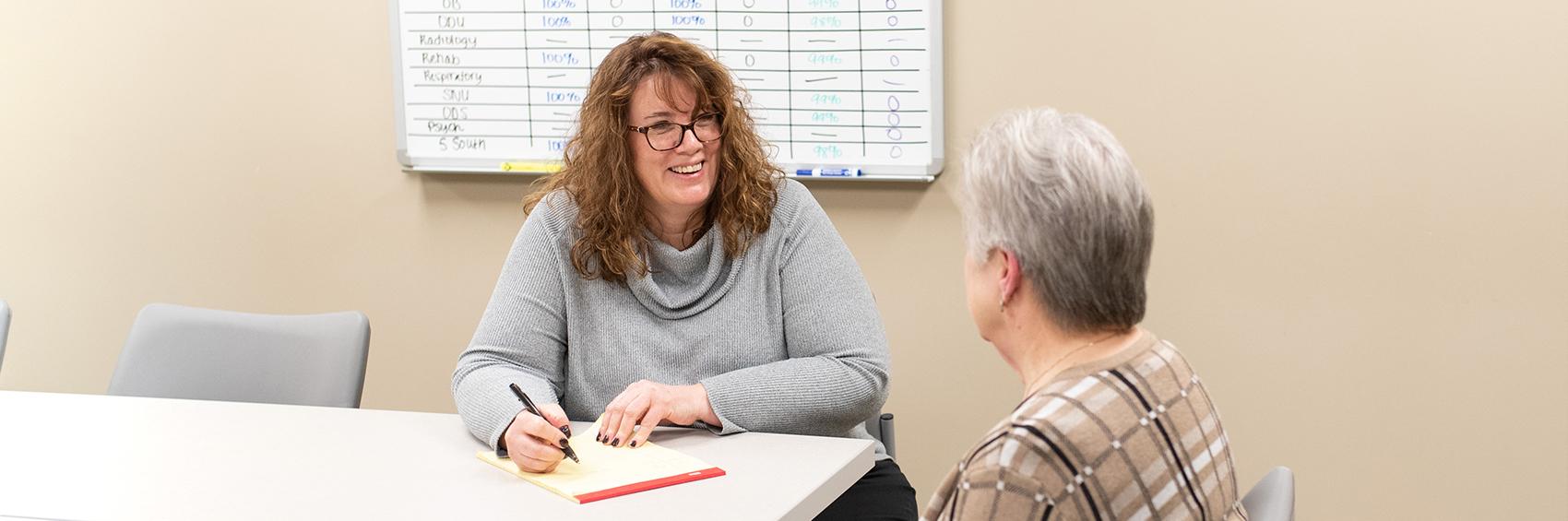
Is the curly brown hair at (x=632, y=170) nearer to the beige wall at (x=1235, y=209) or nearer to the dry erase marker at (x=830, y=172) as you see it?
the beige wall at (x=1235, y=209)

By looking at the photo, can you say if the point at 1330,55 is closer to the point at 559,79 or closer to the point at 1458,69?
the point at 1458,69

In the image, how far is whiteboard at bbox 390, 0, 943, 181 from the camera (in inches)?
115

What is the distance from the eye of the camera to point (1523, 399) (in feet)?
8.92

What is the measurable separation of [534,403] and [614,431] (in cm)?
12

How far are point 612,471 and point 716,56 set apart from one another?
1521mm

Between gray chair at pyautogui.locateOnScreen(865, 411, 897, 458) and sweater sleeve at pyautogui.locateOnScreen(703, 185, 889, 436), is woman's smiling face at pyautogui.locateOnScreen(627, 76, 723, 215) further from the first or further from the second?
gray chair at pyautogui.locateOnScreen(865, 411, 897, 458)

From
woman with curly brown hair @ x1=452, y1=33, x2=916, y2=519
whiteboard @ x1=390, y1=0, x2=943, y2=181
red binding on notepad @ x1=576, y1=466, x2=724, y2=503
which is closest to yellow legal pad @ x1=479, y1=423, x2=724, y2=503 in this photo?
red binding on notepad @ x1=576, y1=466, x2=724, y2=503

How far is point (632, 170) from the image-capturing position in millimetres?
2213

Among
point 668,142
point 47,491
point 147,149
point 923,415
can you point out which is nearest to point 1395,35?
point 923,415

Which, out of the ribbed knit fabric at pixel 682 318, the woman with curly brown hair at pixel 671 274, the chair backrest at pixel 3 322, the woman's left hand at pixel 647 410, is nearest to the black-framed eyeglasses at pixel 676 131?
the woman with curly brown hair at pixel 671 274

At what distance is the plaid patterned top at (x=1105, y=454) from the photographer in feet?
3.68

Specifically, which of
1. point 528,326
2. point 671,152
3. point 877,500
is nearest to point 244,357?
point 528,326

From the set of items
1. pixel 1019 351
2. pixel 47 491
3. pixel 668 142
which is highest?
pixel 668 142

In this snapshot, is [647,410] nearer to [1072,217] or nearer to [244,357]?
[1072,217]
